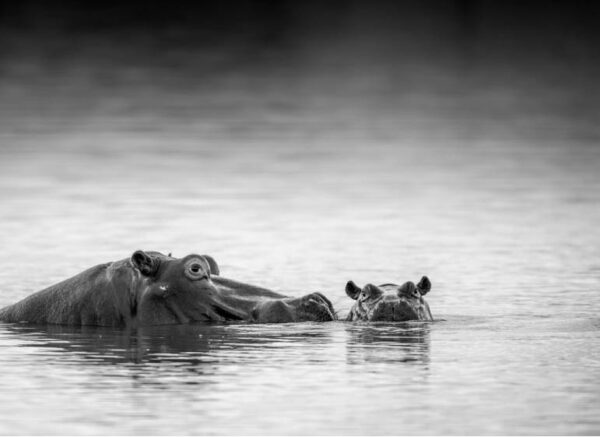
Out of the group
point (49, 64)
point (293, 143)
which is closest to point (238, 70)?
point (49, 64)

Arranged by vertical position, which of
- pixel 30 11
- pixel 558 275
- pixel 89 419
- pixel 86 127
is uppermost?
pixel 30 11

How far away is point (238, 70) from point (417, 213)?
2172 inches

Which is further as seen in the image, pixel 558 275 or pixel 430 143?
pixel 430 143

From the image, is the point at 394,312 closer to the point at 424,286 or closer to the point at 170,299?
the point at 424,286

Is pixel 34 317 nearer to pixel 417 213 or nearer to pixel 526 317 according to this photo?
pixel 526 317

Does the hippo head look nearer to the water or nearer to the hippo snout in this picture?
the water

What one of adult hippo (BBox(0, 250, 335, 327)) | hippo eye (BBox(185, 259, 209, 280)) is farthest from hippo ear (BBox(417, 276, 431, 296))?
hippo eye (BBox(185, 259, 209, 280))

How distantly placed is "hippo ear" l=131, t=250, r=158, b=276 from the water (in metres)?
0.59

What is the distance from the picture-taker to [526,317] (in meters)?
20.1

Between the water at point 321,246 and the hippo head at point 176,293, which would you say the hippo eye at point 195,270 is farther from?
the water at point 321,246

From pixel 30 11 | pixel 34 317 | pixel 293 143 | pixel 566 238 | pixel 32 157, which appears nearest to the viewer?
pixel 34 317

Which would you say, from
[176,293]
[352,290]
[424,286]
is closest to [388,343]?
[424,286]

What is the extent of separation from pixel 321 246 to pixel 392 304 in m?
8.44

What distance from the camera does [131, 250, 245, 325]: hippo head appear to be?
18688 mm
